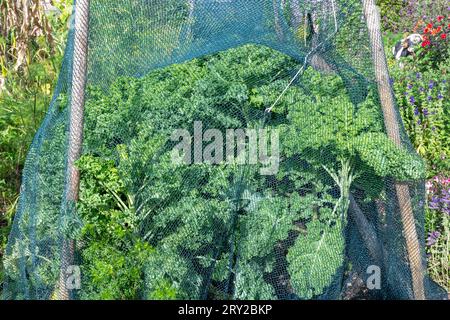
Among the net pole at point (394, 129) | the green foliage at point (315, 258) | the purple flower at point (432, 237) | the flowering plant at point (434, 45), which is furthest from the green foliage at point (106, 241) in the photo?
the flowering plant at point (434, 45)

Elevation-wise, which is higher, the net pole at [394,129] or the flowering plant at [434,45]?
the flowering plant at [434,45]

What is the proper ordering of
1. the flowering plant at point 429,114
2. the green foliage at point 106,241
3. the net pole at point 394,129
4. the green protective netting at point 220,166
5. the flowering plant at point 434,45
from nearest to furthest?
the green foliage at point 106,241 < the green protective netting at point 220,166 < the net pole at point 394,129 < the flowering plant at point 429,114 < the flowering plant at point 434,45

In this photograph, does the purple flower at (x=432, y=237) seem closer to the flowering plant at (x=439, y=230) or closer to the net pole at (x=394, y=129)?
the flowering plant at (x=439, y=230)

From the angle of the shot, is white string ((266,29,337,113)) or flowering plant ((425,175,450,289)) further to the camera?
flowering plant ((425,175,450,289))

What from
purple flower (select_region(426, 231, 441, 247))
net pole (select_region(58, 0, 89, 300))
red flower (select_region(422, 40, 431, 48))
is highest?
red flower (select_region(422, 40, 431, 48))

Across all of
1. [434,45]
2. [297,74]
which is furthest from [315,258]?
[434,45]

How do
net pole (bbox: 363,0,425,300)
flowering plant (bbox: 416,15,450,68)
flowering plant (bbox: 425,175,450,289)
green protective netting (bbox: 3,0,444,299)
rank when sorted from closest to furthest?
1. green protective netting (bbox: 3,0,444,299)
2. net pole (bbox: 363,0,425,300)
3. flowering plant (bbox: 425,175,450,289)
4. flowering plant (bbox: 416,15,450,68)

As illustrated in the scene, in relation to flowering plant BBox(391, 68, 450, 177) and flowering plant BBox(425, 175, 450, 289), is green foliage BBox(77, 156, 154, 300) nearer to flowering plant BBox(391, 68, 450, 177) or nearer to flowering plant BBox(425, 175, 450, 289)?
flowering plant BBox(425, 175, 450, 289)

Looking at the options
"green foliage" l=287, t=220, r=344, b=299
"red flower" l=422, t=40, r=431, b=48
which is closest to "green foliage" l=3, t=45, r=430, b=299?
"green foliage" l=287, t=220, r=344, b=299
